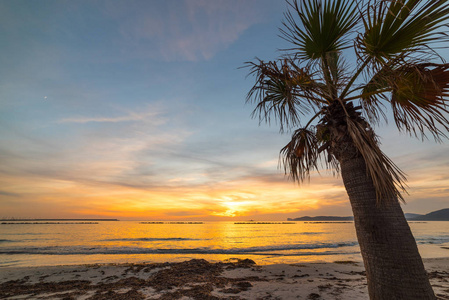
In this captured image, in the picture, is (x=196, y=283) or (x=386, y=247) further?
(x=196, y=283)

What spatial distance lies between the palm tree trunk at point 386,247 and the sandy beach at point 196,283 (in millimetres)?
→ 3738

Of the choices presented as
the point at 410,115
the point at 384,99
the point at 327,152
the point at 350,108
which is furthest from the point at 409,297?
the point at 384,99

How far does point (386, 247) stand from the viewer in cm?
296

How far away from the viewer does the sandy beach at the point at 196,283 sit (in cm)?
633

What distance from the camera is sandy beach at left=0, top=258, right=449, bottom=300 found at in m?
6.33

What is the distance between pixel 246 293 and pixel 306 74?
241 inches

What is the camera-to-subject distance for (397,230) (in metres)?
3.00

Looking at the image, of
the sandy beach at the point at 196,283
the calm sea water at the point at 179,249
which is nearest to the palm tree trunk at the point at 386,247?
the sandy beach at the point at 196,283

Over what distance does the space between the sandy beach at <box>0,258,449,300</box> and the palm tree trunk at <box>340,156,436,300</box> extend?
3738 millimetres

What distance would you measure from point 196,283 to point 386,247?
20.8 feet

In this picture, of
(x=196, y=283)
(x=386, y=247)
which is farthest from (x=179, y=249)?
(x=386, y=247)

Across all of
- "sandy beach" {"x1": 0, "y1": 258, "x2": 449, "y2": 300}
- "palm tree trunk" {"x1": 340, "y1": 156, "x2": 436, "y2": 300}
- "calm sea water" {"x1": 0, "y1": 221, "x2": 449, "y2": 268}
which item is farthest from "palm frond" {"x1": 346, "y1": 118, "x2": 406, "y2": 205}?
"calm sea water" {"x1": 0, "y1": 221, "x2": 449, "y2": 268}

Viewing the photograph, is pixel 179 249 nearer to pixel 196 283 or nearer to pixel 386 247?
pixel 196 283

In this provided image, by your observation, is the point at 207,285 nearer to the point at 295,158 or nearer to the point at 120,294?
the point at 120,294
